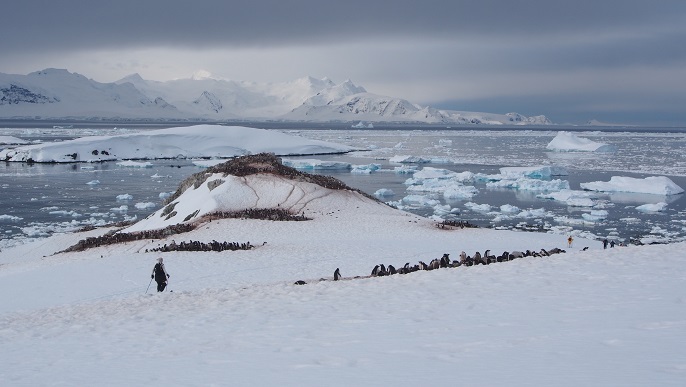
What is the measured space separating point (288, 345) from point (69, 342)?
11.1ft

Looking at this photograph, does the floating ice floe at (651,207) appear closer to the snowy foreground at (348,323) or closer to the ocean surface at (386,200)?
the ocean surface at (386,200)

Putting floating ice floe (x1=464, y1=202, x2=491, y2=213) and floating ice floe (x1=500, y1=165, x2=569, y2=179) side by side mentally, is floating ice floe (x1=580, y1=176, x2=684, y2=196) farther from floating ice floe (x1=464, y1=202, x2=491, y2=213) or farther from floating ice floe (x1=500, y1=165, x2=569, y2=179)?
floating ice floe (x1=464, y1=202, x2=491, y2=213)

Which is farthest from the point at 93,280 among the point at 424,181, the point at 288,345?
the point at 424,181

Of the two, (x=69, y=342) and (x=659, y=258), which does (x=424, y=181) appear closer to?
(x=659, y=258)

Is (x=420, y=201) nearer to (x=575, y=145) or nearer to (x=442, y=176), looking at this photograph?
(x=442, y=176)

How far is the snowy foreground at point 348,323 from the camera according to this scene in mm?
6938

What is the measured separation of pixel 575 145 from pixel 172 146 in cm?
5188

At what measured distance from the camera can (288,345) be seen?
8336mm

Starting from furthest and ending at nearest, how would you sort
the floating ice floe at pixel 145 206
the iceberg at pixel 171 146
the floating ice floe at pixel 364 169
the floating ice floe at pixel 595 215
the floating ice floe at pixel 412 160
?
the iceberg at pixel 171 146 → the floating ice floe at pixel 412 160 → the floating ice floe at pixel 364 169 → the floating ice floe at pixel 145 206 → the floating ice floe at pixel 595 215

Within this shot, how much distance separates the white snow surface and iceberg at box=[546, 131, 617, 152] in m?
29.1

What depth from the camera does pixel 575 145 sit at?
88438 millimetres

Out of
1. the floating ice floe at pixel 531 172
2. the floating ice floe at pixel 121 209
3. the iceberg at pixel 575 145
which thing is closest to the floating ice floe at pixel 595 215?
Result: the floating ice floe at pixel 531 172

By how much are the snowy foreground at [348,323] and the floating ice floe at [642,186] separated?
1105 inches

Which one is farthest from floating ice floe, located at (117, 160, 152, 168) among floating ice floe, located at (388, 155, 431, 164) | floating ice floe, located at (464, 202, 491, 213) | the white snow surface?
floating ice floe, located at (464, 202, 491, 213)
